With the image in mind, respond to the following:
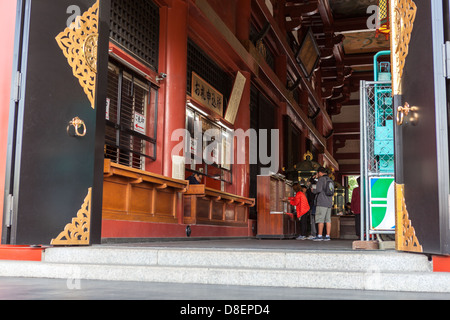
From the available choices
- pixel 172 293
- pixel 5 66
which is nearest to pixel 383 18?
pixel 5 66

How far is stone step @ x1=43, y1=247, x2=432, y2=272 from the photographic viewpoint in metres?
2.87

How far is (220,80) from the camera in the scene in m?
8.83

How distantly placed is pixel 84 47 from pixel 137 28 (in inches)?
86.5

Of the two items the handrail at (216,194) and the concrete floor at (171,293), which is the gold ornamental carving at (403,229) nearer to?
the concrete floor at (171,293)

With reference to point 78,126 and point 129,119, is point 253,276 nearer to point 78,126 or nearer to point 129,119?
point 78,126

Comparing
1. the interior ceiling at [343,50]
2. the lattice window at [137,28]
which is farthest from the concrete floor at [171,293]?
the interior ceiling at [343,50]

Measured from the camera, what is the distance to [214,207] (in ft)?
25.5

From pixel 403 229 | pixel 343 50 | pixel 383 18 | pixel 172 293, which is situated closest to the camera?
pixel 172 293

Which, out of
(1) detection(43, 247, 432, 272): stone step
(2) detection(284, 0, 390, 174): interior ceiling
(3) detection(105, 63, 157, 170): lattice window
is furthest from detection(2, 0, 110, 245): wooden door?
(2) detection(284, 0, 390, 174): interior ceiling

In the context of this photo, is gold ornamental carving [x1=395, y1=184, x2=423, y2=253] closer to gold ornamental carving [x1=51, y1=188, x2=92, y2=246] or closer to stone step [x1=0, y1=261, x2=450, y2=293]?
stone step [x1=0, y1=261, x2=450, y2=293]

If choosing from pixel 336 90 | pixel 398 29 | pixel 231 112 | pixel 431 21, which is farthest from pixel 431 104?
pixel 336 90

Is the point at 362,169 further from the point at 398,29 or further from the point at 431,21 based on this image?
the point at 431,21

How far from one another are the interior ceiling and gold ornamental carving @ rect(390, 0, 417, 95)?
8365mm

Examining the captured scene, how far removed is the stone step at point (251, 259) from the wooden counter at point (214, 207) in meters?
3.14
